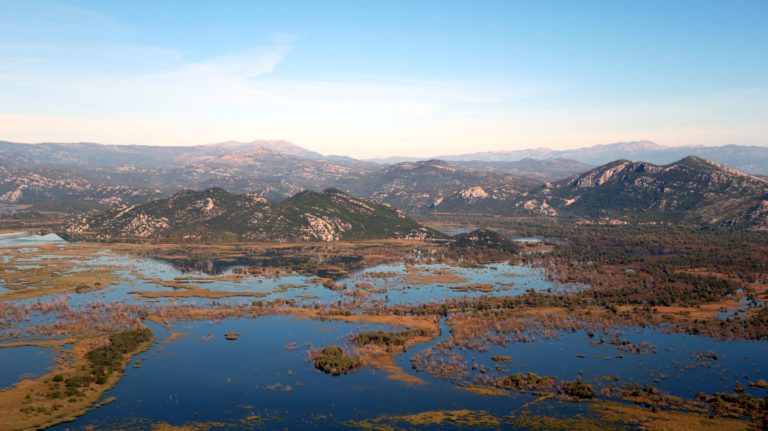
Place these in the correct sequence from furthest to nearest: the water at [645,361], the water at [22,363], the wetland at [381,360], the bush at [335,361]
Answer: the bush at [335,361] < the water at [645,361] < the water at [22,363] < the wetland at [381,360]

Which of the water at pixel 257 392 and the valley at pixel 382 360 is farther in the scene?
the water at pixel 257 392

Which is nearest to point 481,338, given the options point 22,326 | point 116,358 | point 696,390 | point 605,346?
Answer: point 605,346

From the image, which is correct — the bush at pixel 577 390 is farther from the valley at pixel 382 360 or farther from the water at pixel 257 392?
the water at pixel 257 392

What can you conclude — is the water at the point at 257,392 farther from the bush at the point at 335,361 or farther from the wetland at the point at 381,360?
the bush at the point at 335,361

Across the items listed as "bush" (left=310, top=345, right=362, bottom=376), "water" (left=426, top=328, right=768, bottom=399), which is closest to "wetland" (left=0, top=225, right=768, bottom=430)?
"bush" (left=310, top=345, right=362, bottom=376)

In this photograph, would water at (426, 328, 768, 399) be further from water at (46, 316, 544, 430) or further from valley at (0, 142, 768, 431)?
water at (46, 316, 544, 430)

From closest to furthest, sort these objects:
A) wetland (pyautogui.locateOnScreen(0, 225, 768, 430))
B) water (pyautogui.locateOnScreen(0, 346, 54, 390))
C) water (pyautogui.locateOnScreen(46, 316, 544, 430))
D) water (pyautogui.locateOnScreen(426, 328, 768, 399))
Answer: wetland (pyautogui.locateOnScreen(0, 225, 768, 430)), water (pyautogui.locateOnScreen(46, 316, 544, 430)), water (pyautogui.locateOnScreen(0, 346, 54, 390)), water (pyautogui.locateOnScreen(426, 328, 768, 399))

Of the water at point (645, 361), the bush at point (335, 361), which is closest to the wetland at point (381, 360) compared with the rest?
the bush at point (335, 361)

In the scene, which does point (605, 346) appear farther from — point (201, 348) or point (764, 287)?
point (764, 287)

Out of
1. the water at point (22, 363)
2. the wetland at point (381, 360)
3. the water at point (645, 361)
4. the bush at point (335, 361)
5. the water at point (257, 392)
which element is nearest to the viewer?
the wetland at point (381, 360)

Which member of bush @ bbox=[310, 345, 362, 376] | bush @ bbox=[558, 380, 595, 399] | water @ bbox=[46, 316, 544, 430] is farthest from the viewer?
bush @ bbox=[310, 345, 362, 376]

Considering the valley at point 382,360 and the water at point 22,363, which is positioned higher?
the water at point 22,363
